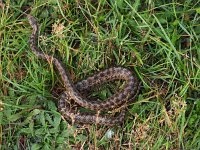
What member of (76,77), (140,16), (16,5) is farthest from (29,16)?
(140,16)

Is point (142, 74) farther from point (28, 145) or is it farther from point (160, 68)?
point (28, 145)

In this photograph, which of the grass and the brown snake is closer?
the grass

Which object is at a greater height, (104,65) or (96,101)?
(104,65)

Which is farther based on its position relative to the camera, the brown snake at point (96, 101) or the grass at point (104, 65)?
the brown snake at point (96, 101)
